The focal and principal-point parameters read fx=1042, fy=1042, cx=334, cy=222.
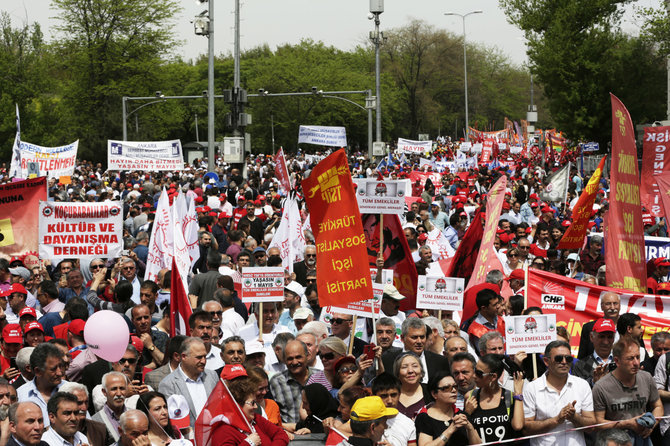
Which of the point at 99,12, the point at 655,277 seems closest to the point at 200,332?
the point at 655,277

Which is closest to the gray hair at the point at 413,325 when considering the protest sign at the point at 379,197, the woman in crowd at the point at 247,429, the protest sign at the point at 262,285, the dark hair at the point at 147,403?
the woman in crowd at the point at 247,429

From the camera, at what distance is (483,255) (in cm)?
1105

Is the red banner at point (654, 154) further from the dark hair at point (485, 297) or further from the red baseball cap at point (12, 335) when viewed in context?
the red baseball cap at point (12, 335)

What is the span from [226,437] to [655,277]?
24.1 feet

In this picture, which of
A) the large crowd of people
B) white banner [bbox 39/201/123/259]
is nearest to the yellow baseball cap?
the large crowd of people

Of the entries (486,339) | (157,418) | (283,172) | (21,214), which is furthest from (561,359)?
(283,172)

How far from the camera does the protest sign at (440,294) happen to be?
30.9ft

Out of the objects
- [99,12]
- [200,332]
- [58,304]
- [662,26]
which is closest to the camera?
[200,332]

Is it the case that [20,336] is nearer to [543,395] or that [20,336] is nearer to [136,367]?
[136,367]

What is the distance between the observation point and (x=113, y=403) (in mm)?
6711

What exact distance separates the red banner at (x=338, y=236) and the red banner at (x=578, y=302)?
8.59ft

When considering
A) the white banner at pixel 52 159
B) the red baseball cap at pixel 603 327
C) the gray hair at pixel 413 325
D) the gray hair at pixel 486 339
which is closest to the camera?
the gray hair at pixel 486 339

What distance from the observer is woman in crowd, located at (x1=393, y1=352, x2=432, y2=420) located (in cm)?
709

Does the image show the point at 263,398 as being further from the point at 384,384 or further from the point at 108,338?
the point at 108,338
